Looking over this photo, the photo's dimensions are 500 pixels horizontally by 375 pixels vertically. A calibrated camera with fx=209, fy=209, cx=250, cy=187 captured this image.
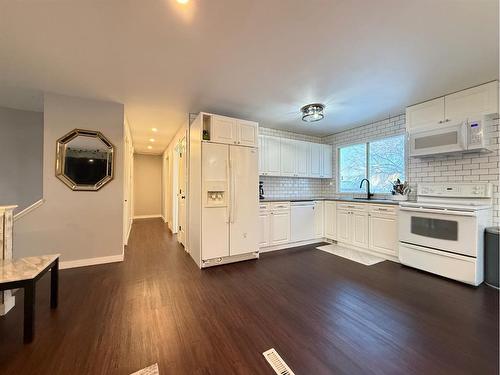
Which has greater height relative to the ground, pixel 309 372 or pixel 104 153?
pixel 104 153

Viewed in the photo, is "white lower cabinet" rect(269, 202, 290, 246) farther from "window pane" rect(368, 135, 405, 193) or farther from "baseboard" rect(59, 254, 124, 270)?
"baseboard" rect(59, 254, 124, 270)

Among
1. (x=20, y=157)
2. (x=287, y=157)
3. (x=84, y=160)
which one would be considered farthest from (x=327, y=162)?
(x=20, y=157)

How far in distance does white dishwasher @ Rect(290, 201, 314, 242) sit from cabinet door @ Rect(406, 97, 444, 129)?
219 centimetres

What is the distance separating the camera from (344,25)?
5.79 ft

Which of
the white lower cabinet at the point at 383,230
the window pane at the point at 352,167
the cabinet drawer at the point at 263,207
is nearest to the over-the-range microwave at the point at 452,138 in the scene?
the white lower cabinet at the point at 383,230

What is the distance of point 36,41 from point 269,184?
3934mm

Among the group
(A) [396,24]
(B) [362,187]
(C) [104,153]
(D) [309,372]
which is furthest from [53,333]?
(B) [362,187]

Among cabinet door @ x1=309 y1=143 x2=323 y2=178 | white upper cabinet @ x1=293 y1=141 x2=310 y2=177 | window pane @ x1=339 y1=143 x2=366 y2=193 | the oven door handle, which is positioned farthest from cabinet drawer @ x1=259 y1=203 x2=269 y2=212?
window pane @ x1=339 y1=143 x2=366 y2=193

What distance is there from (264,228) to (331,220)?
1.58 metres

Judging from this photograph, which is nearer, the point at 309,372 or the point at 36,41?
the point at 309,372

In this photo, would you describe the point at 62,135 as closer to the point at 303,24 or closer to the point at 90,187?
the point at 90,187

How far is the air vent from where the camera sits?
1.34 metres

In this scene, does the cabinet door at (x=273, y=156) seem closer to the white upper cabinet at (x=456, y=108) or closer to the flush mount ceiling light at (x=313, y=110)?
the flush mount ceiling light at (x=313, y=110)

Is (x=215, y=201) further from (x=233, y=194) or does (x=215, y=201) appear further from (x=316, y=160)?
(x=316, y=160)
